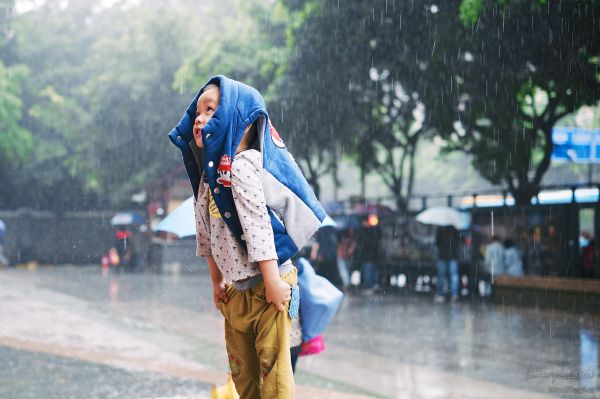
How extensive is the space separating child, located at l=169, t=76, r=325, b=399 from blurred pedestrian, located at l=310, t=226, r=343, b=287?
15.9 m

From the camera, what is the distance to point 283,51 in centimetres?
2072

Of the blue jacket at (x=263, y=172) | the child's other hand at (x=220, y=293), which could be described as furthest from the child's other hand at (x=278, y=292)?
the child's other hand at (x=220, y=293)

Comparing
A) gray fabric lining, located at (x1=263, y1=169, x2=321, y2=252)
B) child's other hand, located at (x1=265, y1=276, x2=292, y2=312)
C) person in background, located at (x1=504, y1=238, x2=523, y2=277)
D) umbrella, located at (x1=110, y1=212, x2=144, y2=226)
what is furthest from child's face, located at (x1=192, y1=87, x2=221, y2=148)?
umbrella, located at (x1=110, y1=212, x2=144, y2=226)

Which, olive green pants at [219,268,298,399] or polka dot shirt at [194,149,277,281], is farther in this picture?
olive green pants at [219,268,298,399]

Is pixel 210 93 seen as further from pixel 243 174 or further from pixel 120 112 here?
pixel 120 112

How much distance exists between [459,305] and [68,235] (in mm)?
24806

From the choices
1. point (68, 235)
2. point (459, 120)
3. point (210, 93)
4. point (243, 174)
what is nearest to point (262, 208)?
point (243, 174)

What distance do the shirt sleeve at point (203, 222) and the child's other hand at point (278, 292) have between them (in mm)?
417

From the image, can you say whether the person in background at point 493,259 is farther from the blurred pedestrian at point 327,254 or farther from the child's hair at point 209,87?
the child's hair at point 209,87

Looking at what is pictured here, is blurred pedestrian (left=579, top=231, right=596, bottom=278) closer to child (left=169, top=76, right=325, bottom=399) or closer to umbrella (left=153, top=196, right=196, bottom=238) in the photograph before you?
umbrella (left=153, top=196, right=196, bottom=238)

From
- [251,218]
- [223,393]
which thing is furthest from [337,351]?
[251,218]

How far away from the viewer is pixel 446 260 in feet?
55.1

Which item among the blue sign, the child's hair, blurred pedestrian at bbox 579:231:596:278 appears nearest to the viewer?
the child's hair

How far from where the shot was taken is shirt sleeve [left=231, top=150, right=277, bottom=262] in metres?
2.85
